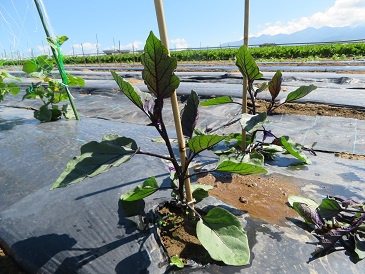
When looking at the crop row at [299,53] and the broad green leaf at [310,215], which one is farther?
the crop row at [299,53]

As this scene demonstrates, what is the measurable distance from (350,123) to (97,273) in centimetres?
251

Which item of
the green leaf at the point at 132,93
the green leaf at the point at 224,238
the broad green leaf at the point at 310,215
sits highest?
the green leaf at the point at 132,93

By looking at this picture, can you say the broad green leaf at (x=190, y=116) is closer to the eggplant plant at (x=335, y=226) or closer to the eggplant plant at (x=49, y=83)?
the eggplant plant at (x=335, y=226)

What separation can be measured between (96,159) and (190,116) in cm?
39

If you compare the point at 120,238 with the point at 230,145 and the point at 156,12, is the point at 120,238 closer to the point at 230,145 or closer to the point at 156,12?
the point at 156,12

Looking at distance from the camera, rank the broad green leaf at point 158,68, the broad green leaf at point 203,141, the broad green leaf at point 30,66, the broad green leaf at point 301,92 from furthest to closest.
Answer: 1. the broad green leaf at point 30,66
2. the broad green leaf at point 301,92
3. the broad green leaf at point 203,141
4. the broad green leaf at point 158,68

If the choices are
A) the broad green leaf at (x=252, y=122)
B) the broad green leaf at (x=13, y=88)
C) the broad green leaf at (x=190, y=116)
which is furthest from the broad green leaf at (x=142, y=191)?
the broad green leaf at (x=13, y=88)

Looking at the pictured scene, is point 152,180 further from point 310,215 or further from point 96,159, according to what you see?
point 310,215

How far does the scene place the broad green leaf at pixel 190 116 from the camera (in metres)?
1.01

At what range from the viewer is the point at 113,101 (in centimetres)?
389

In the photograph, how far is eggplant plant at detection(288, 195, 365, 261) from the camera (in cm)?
92

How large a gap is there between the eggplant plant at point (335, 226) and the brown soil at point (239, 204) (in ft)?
0.38

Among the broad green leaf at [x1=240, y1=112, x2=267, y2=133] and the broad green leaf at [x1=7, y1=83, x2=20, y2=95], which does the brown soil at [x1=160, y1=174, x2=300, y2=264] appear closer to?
the broad green leaf at [x1=240, y1=112, x2=267, y2=133]

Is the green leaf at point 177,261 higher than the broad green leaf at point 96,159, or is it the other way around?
the broad green leaf at point 96,159
